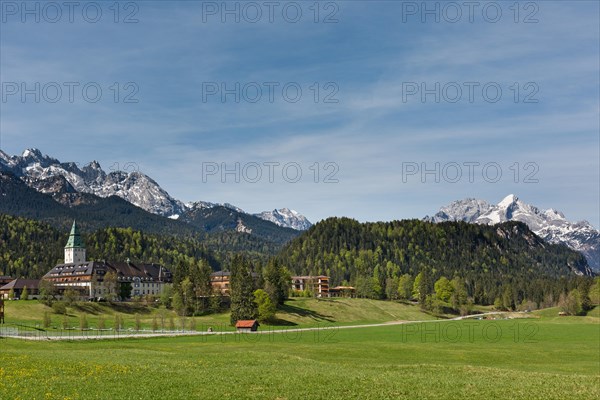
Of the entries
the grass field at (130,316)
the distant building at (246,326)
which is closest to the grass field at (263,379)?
the distant building at (246,326)

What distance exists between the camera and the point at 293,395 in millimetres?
41000

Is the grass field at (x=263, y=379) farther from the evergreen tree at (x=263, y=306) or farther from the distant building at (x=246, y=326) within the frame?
the evergreen tree at (x=263, y=306)

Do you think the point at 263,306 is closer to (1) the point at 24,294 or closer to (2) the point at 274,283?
(2) the point at 274,283

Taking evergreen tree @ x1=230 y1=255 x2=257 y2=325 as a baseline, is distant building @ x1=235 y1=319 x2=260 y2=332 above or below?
below

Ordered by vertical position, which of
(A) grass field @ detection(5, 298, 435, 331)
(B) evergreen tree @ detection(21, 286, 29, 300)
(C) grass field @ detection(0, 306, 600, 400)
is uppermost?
(C) grass field @ detection(0, 306, 600, 400)

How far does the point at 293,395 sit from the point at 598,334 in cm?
11665

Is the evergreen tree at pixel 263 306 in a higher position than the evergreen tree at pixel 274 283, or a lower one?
lower

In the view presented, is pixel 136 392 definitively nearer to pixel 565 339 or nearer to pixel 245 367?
pixel 245 367

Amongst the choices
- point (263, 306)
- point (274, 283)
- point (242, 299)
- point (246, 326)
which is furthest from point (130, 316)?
point (246, 326)

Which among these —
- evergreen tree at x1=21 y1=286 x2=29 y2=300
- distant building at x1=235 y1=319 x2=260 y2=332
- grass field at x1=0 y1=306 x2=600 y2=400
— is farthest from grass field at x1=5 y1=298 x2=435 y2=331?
grass field at x1=0 y1=306 x2=600 y2=400

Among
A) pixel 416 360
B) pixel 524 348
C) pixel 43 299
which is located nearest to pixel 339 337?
pixel 524 348

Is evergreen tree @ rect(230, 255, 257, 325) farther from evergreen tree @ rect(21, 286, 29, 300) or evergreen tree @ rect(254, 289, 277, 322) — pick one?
evergreen tree @ rect(21, 286, 29, 300)

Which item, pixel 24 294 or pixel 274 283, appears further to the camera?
pixel 274 283

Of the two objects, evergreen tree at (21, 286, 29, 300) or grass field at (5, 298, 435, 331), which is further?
evergreen tree at (21, 286, 29, 300)
